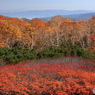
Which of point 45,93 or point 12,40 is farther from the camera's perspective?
point 12,40

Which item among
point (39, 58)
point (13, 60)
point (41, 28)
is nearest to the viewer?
point (13, 60)

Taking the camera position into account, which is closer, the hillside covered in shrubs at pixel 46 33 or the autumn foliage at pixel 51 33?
the hillside covered in shrubs at pixel 46 33

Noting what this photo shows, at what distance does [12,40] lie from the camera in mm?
17766

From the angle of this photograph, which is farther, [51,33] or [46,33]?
[51,33]

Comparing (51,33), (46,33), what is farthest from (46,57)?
(51,33)

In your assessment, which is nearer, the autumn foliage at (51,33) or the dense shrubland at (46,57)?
the dense shrubland at (46,57)

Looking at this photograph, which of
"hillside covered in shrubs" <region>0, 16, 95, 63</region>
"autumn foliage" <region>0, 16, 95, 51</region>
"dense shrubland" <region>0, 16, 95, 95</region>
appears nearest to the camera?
"dense shrubland" <region>0, 16, 95, 95</region>

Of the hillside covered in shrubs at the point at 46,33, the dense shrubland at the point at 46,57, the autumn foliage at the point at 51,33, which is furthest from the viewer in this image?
the autumn foliage at the point at 51,33

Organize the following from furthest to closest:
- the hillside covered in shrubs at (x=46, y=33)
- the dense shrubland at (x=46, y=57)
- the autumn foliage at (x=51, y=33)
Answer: the autumn foliage at (x=51, y=33), the hillside covered in shrubs at (x=46, y=33), the dense shrubland at (x=46, y=57)

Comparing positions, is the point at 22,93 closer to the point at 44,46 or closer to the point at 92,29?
the point at 44,46

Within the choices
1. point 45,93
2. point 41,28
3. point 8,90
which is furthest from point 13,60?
point 41,28

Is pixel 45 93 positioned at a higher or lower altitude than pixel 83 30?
lower

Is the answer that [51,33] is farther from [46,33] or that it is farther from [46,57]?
[46,57]

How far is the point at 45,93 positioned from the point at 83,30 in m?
14.4
